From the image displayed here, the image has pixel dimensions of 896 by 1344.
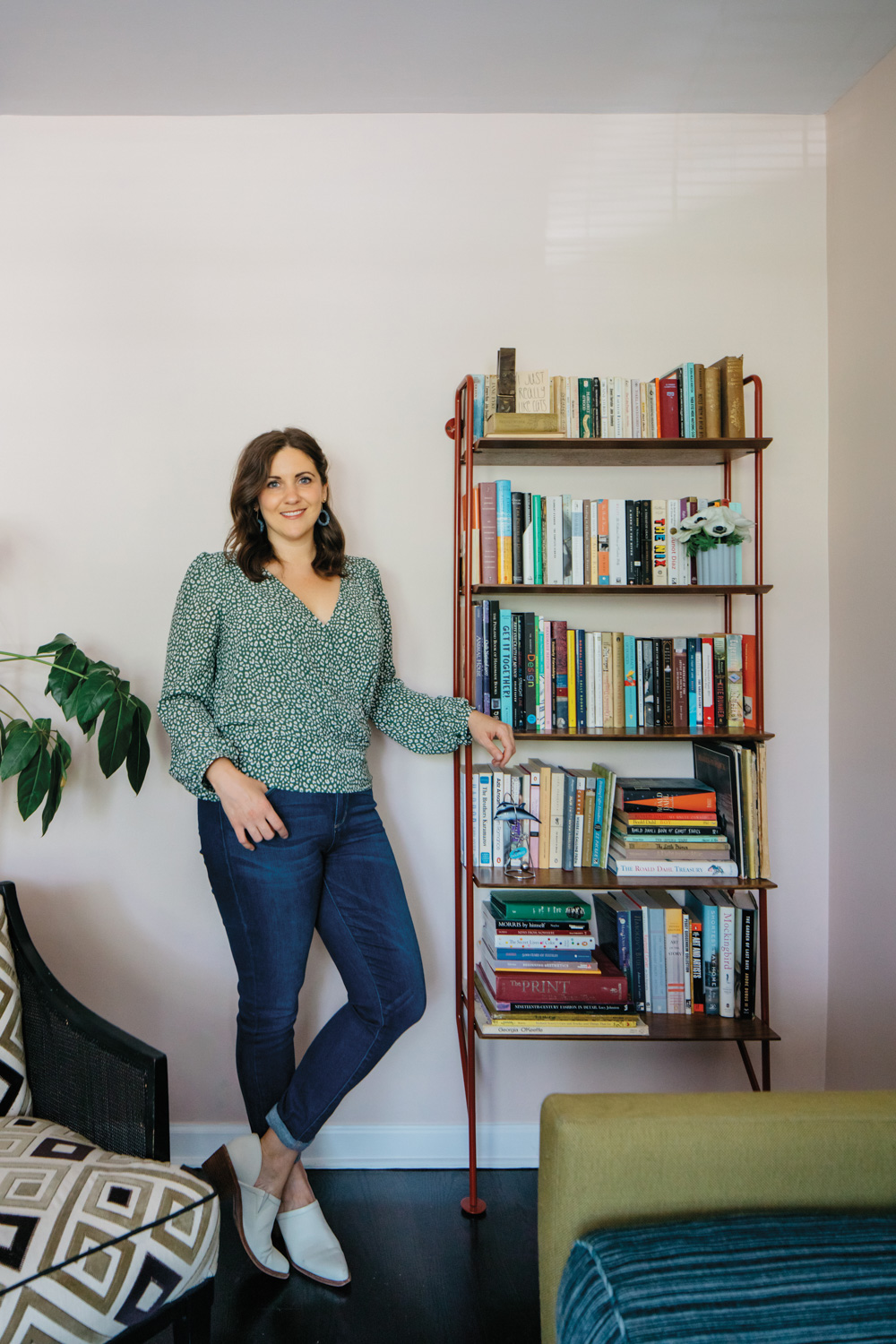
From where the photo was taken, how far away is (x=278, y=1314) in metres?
1.67

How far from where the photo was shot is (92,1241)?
3.99 ft

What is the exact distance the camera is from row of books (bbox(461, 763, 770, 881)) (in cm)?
197

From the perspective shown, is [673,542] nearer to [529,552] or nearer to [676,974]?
[529,552]

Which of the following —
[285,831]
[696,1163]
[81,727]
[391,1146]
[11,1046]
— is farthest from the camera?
[391,1146]

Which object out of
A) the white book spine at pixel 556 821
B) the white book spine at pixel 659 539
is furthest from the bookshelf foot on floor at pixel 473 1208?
the white book spine at pixel 659 539

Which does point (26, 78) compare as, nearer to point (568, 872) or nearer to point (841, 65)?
point (841, 65)

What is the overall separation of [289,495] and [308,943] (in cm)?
101

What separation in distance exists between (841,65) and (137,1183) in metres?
2.84

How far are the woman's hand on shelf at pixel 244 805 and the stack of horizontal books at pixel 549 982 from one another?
0.63m

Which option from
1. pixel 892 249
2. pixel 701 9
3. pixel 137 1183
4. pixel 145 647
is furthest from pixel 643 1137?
pixel 701 9

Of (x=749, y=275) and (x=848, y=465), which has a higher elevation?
(x=749, y=275)

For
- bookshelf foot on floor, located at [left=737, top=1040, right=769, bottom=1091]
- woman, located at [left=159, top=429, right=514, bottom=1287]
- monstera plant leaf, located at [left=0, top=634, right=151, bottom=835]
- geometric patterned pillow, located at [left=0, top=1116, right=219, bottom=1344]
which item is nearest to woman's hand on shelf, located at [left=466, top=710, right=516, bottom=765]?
woman, located at [left=159, top=429, right=514, bottom=1287]

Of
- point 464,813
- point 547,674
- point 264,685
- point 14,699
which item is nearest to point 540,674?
point 547,674

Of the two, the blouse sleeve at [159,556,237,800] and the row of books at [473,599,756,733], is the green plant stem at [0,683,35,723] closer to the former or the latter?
the blouse sleeve at [159,556,237,800]
